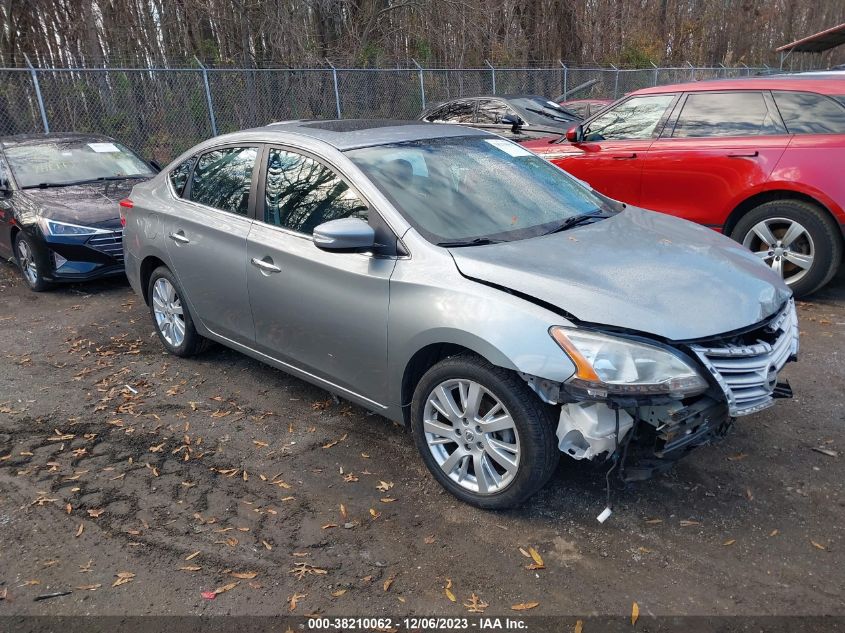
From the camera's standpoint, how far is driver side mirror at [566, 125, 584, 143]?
23.3 ft

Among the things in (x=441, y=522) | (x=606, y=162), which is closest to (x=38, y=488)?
(x=441, y=522)

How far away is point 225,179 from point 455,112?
7.19 m

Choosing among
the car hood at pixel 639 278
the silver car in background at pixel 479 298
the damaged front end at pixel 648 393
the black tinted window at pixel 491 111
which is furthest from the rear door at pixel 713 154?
the black tinted window at pixel 491 111

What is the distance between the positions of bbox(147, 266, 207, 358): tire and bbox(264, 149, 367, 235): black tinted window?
1.28m

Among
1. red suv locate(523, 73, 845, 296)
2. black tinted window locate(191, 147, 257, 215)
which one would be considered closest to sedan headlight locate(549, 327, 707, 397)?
black tinted window locate(191, 147, 257, 215)

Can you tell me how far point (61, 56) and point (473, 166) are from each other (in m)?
13.1

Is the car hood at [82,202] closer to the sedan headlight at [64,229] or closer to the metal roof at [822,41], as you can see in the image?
the sedan headlight at [64,229]

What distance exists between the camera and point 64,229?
7.02 m

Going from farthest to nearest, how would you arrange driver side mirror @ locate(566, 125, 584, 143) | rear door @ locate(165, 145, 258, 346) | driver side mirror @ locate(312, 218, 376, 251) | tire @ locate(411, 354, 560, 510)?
driver side mirror @ locate(566, 125, 584, 143) < rear door @ locate(165, 145, 258, 346) < driver side mirror @ locate(312, 218, 376, 251) < tire @ locate(411, 354, 560, 510)

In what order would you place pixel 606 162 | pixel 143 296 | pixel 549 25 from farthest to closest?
pixel 549 25 → pixel 606 162 → pixel 143 296

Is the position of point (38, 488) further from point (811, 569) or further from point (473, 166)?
point (811, 569)

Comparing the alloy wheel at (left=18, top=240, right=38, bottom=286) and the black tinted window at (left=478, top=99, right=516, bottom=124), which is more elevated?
the black tinted window at (left=478, top=99, right=516, bottom=124)

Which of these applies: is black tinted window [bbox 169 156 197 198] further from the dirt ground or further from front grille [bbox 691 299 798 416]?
front grille [bbox 691 299 798 416]

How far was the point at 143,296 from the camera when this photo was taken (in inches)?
215
